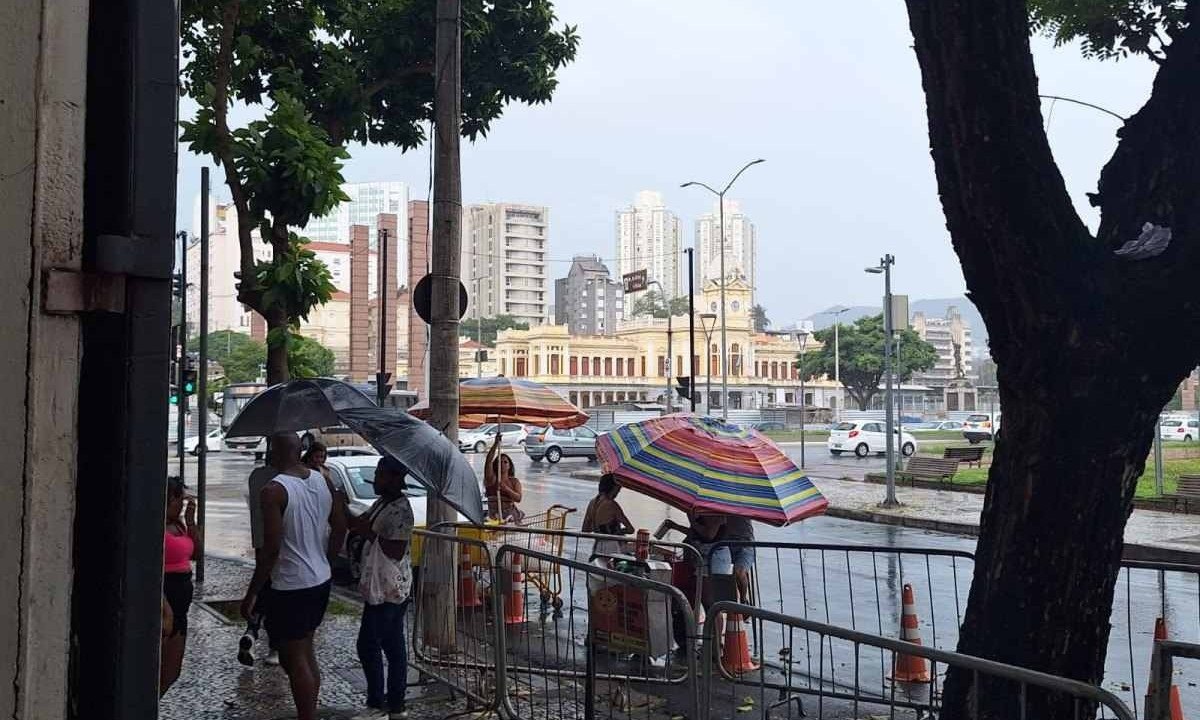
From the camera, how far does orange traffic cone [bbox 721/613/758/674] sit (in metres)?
7.75

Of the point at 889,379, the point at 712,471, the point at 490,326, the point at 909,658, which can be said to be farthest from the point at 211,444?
the point at 490,326

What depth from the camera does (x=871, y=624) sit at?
10961 millimetres

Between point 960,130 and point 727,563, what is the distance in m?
5.55

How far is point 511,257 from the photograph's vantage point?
165 meters

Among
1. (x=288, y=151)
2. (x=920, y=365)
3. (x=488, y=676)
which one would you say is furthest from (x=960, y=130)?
(x=920, y=365)

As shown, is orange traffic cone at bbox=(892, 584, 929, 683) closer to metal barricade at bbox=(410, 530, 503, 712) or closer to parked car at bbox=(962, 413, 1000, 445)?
metal barricade at bbox=(410, 530, 503, 712)

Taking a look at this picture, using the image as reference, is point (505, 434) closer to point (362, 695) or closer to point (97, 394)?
point (362, 695)

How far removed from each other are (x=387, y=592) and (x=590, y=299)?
17498cm

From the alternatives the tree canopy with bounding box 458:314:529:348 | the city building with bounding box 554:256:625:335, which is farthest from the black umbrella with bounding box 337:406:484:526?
the city building with bounding box 554:256:625:335

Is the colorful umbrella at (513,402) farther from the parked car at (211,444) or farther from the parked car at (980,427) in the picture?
the parked car at (980,427)

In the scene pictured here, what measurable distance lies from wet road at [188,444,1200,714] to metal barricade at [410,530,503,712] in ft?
5.80

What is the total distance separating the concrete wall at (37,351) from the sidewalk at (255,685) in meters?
5.27

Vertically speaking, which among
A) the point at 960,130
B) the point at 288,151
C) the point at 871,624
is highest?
the point at 288,151

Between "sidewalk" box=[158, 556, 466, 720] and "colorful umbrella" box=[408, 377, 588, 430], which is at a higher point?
"colorful umbrella" box=[408, 377, 588, 430]
